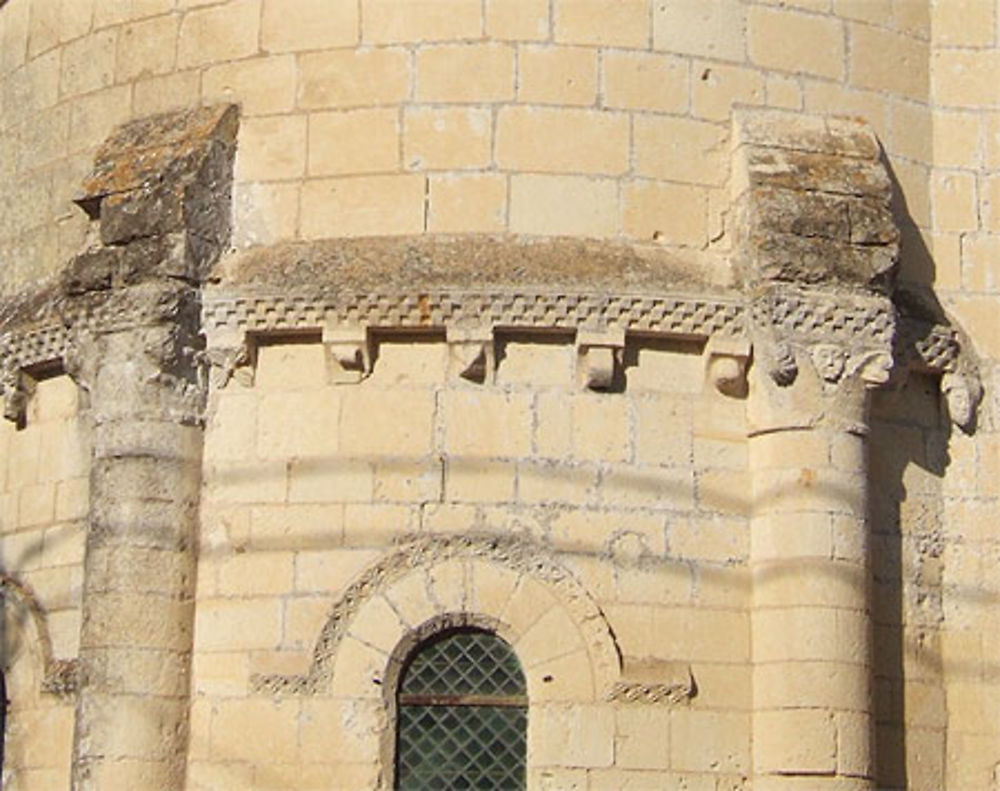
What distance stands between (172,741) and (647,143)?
14.2 ft

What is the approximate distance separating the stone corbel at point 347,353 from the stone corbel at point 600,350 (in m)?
1.19

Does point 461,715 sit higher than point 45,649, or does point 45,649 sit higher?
point 45,649

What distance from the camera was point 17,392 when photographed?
45.4ft

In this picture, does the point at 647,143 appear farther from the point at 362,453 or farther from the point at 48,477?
the point at 48,477

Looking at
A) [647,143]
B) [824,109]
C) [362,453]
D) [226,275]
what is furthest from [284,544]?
[824,109]

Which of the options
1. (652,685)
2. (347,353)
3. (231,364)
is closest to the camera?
(652,685)

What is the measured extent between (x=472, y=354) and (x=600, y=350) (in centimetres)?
71

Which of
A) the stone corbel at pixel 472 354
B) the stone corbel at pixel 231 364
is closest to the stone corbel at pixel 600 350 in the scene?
the stone corbel at pixel 472 354

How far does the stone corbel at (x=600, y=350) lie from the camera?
12.2 meters

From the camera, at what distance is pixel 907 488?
1301cm

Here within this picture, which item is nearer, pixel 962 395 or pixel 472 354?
pixel 472 354

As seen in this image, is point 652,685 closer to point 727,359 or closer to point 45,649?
point 727,359

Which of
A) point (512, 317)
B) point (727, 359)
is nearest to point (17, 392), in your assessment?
point (512, 317)

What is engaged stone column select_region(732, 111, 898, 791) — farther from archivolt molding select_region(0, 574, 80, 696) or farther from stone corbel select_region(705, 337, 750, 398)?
archivolt molding select_region(0, 574, 80, 696)
